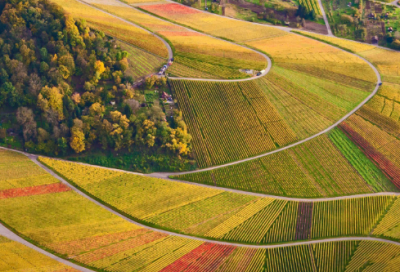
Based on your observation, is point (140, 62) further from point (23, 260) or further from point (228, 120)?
point (23, 260)

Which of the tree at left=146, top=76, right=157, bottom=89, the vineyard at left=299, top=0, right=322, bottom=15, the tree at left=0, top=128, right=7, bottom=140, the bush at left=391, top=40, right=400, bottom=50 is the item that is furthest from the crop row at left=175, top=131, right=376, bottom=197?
the vineyard at left=299, top=0, right=322, bottom=15

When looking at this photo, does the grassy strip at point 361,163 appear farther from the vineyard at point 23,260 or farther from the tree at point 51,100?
the vineyard at point 23,260

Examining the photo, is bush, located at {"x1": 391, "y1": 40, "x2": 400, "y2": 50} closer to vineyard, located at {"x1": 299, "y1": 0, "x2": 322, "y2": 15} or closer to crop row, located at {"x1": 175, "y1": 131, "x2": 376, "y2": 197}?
vineyard, located at {"x1": 299, "y1": 0, "x2": 322, "y2": 15}

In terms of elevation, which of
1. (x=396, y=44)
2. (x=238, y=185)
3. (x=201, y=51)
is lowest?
(x=238, y=185)

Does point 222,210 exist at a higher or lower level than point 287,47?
lower

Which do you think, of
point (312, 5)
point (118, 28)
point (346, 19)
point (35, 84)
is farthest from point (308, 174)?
point (312, 5)

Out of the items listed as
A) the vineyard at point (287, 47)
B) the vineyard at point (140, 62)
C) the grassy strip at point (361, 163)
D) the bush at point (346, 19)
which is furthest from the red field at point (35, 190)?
the bush at point (346, 19)

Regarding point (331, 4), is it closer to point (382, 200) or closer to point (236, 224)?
point (382, 200)
